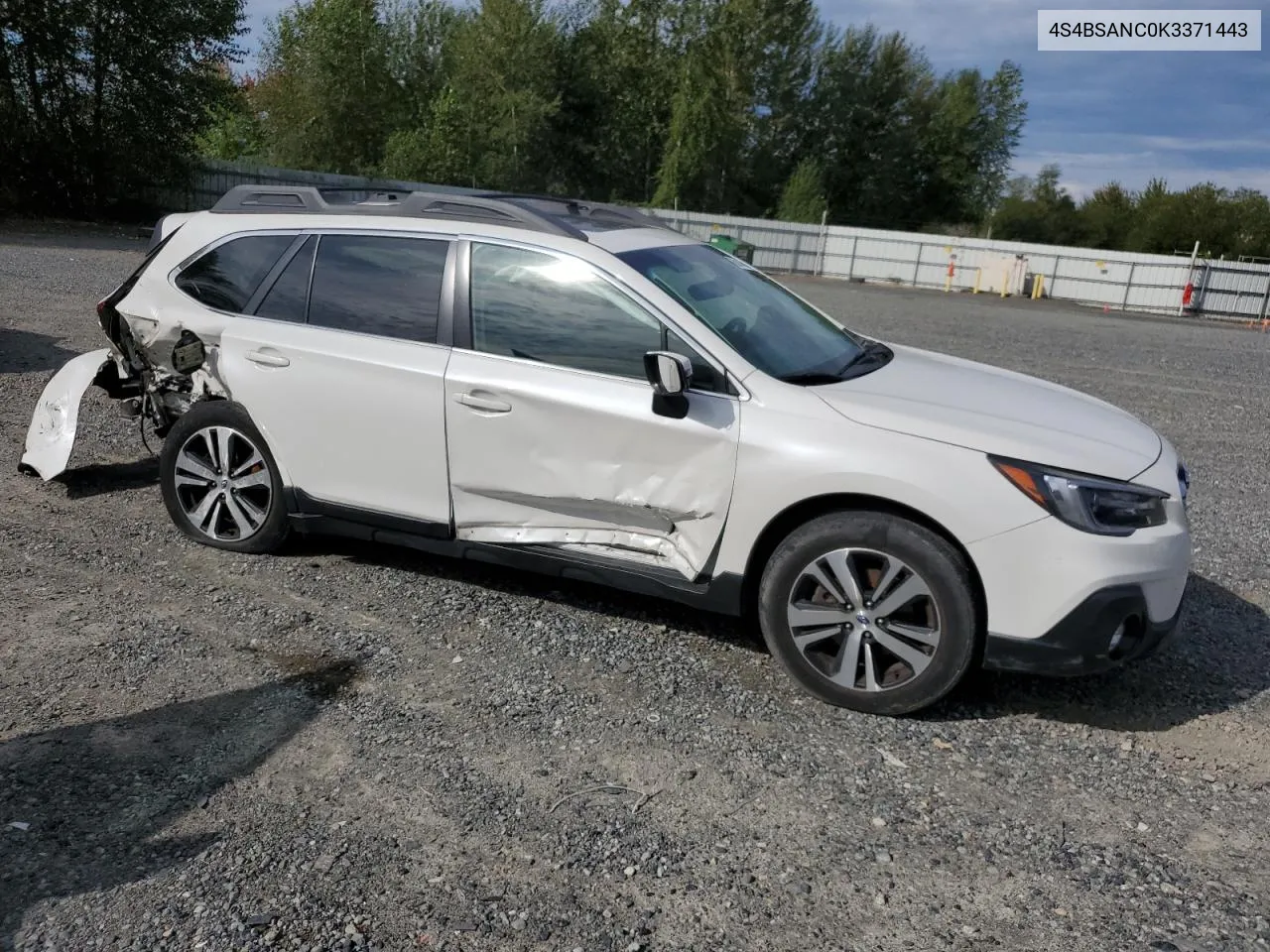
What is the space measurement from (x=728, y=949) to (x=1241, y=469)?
23.9 feet

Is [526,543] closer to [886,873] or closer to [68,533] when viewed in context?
[886,873]

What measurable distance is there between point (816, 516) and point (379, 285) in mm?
2276

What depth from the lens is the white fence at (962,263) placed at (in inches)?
1305

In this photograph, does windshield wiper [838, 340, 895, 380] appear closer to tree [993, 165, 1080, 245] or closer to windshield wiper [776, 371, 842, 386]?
windshield wiper [776, 371, 842, 386]

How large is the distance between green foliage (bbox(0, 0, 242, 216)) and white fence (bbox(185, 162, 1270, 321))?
2.83m

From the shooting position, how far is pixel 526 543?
439cm

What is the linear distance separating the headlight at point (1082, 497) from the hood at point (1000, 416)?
4cm

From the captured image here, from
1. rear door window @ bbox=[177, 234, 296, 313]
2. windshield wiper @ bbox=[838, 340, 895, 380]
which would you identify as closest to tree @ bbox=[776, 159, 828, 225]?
windshield wiper @ bbox=[838, 340, 895, 380]

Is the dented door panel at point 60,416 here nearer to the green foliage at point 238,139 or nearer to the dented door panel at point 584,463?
the dented door panel at point 584,463

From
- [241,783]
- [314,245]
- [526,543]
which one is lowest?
[241,783]

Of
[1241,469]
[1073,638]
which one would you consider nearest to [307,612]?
[1073,638]

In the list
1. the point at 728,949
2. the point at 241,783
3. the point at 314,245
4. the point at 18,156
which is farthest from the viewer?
the point at 18,156

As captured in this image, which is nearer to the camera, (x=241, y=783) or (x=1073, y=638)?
(x=241, y=783)

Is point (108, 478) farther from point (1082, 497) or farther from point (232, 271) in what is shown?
point (1082, 497)
